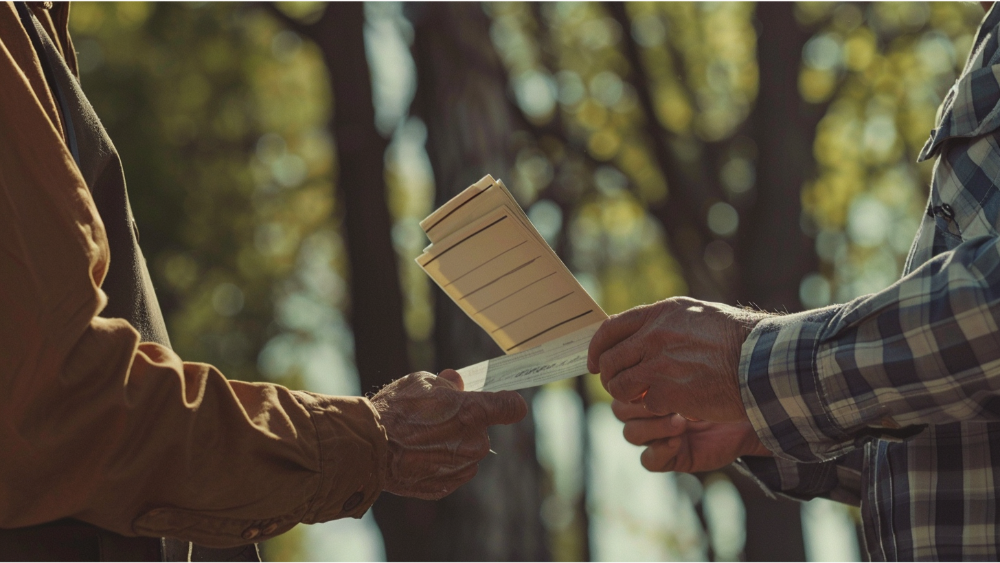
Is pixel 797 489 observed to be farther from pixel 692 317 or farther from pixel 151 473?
pixel 151 473

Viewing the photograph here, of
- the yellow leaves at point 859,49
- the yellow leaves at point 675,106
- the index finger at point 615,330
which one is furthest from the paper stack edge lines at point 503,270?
the yellow leaves at point 859,49

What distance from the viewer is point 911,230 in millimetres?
9875

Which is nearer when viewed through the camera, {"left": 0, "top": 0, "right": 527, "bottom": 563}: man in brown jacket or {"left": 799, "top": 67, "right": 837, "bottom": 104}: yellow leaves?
{"left": 0, "top": 0, "right": 527, "bottom": 563}: man in brown jacket

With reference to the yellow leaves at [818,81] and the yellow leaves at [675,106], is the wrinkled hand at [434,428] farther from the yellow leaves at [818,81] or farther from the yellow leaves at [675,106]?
the yellow leaves at [675,106]

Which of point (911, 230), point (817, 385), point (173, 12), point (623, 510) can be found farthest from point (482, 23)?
point (623, 510)

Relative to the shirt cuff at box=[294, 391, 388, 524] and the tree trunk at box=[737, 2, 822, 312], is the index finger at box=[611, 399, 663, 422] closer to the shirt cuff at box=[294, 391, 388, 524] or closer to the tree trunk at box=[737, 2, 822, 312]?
the shirt cuff at box=[294, 391, 388, 524]

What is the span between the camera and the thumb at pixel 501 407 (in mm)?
2180

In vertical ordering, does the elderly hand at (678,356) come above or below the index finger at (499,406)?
above

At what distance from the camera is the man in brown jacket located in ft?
4.83

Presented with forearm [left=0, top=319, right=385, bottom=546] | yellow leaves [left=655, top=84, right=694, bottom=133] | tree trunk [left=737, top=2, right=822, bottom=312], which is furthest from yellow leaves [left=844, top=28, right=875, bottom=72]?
forearm [left=0, top=319, right=385, bottom=546]

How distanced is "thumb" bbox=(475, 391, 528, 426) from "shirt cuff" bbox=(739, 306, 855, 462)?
22.1 inches

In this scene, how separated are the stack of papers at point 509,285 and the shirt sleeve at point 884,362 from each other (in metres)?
0.47

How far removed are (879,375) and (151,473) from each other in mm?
1359

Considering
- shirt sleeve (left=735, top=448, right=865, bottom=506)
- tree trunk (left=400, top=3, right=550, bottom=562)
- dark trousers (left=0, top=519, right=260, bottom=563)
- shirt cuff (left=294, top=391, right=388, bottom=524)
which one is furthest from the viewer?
tree trunk (left=400, top=3, right=550, bottom=562)
